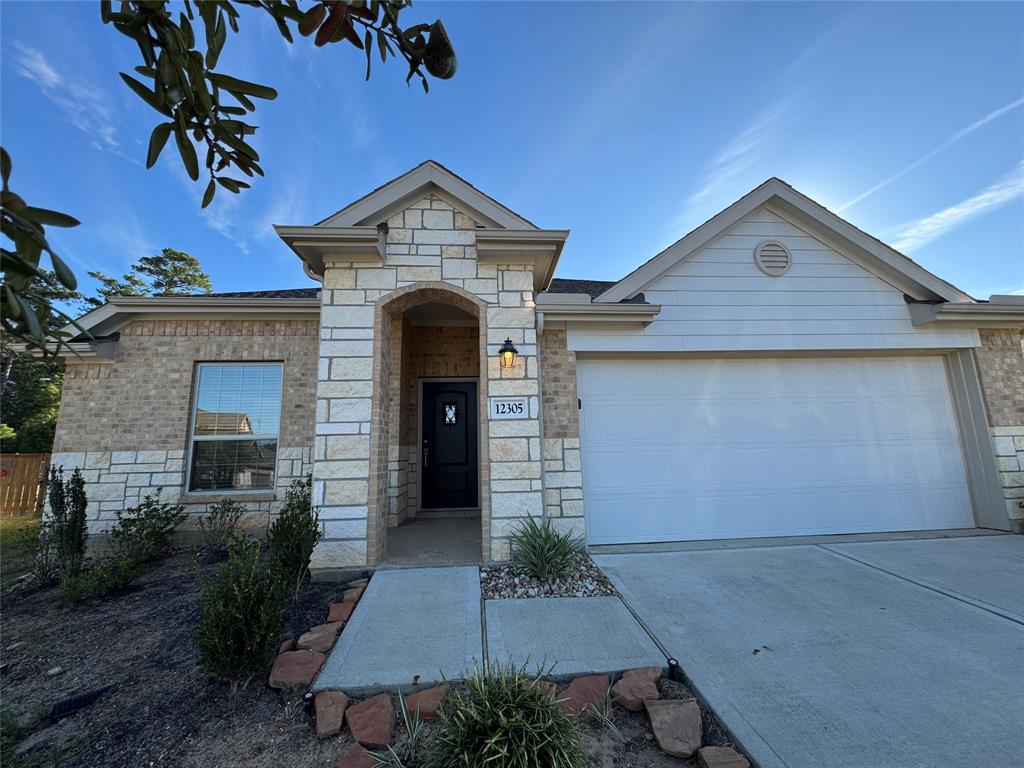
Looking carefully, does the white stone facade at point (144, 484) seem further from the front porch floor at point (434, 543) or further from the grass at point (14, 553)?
the front porch floor at point (434, 543)

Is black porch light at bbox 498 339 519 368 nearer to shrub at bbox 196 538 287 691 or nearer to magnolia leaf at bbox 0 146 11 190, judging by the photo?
shrub at bbox 196 538 287 691

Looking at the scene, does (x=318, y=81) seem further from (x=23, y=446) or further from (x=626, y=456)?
(x=23, y=446)

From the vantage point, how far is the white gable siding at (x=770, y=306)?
5527 millimetres

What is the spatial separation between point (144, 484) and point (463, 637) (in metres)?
5.67

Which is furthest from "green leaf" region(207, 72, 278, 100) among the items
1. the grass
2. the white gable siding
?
the grass

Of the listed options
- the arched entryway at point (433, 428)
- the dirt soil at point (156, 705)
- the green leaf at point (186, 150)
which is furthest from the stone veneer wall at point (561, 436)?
the green leaf at point (186, 150)

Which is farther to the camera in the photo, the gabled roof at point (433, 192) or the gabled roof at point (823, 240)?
the gabled roof at point (823, 240)

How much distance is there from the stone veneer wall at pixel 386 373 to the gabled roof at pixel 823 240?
5.65ft

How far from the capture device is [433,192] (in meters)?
4.95

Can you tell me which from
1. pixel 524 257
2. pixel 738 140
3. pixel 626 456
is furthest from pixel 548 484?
pixel 738 140

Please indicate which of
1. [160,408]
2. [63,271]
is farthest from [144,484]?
[63,271]

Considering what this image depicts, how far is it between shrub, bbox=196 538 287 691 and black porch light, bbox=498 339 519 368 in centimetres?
290

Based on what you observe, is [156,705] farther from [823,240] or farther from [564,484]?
[823,240]

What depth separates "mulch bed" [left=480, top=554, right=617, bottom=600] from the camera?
383 centimetres
